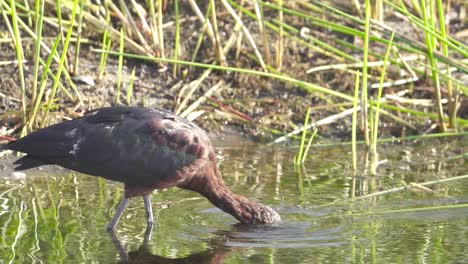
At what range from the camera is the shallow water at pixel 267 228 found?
5.57 metres

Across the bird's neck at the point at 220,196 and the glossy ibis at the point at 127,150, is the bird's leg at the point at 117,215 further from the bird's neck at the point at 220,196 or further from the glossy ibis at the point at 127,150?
the bird's neck at the point at 220,196

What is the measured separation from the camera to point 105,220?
20.5 ft

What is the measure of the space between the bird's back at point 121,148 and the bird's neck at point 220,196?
0.14 meters

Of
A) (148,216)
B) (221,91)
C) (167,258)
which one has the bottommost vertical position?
(167,258)

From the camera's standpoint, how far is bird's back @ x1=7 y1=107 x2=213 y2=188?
627 cm

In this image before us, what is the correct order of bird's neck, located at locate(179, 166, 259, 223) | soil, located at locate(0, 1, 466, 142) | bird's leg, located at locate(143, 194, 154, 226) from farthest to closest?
soil, located at locate(0, 1, 466, 142)
bird's neck, located at locate(179, 166, 259, 223)
bird's leg, located at locate(143, 194, 154, 226)

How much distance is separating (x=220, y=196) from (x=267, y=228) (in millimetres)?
389

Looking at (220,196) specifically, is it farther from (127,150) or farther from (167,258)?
(167,258)

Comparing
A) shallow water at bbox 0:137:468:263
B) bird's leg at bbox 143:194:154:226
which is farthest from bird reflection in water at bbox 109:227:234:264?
bird's leg at bbox 143:194:154:226

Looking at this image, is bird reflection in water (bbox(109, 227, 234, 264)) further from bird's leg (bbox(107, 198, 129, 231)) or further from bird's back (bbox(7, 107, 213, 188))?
bird's back (bbox(7, 107, 213, 188))

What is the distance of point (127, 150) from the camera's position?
6293 millimetres

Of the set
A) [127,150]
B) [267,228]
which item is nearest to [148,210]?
[127,150]

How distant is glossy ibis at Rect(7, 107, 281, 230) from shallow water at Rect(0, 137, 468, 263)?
0.70 ft

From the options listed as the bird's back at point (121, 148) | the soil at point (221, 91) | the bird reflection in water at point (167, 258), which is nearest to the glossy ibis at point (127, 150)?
the bird's back at point (121, 148)
